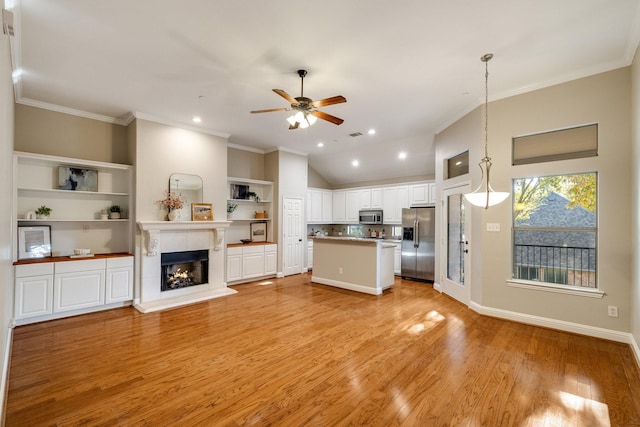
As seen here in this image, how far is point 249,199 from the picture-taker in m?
6.84

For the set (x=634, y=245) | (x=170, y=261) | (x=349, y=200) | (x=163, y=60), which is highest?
(x=163, y=60)

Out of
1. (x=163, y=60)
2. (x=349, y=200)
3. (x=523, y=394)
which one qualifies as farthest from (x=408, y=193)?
(x=163, y=60)

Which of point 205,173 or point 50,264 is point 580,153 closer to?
point 205,173

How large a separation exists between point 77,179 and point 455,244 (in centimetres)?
643

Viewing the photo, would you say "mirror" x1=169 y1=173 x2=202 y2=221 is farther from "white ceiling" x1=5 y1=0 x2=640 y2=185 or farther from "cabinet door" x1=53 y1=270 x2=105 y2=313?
"cabinet door" x1=53 y1=270 x2=105 y2=313

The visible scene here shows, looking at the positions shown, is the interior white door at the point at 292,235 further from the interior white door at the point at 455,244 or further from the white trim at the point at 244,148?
the interior white door at the point at 455,244

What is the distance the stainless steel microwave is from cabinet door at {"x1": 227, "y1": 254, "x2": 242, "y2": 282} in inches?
143

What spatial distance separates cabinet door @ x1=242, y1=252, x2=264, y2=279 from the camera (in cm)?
636

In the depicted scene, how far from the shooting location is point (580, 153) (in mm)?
3602

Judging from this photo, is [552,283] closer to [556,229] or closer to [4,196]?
[556,229]

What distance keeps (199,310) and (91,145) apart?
332 cm

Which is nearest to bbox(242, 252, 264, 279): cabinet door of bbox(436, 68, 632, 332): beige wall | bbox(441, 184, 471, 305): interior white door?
bbox(441, 184, 471, 305): interior white door

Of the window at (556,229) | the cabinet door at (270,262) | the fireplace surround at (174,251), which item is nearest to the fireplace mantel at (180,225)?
the fireplace surround at (174,251)

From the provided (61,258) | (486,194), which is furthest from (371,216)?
(61,258)
